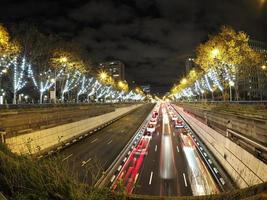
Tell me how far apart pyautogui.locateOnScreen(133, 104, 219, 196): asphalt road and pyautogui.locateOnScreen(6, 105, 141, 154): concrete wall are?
8087mm

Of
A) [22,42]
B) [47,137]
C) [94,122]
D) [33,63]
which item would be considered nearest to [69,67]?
[33,63]

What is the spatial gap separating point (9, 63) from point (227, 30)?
38063 mm

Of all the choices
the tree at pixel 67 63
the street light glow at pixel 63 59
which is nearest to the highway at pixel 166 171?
the street light glow at pixel 63 59

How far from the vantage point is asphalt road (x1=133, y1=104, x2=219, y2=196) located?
22.5 m

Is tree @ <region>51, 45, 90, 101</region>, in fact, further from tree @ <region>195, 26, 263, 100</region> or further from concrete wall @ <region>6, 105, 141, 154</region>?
tree @ <region>195, 26, 263, 100</region>

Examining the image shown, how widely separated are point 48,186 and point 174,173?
73.2 feet

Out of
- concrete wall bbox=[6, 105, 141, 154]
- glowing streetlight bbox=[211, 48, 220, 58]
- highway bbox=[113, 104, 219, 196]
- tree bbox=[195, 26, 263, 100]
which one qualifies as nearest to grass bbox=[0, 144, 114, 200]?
concrete wall bbox=[6, 105, 141, 154]

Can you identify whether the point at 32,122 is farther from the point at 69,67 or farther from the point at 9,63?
the point at 69,67

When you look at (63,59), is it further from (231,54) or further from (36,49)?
(231,54)

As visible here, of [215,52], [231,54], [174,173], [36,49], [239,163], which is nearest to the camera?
[239,163]

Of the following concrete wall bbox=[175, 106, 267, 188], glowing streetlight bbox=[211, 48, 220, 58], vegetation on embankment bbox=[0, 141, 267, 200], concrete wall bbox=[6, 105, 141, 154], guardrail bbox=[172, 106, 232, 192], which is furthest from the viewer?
glowing streetlight bbox=[211, 48, 220, 58]

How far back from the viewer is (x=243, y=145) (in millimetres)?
20375

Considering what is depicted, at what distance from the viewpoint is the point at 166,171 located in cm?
2855

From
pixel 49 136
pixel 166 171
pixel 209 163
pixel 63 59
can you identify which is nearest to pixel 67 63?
pixel 63 59
